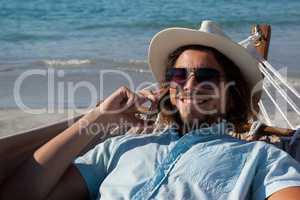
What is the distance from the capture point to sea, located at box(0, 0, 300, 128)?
606 centimetres

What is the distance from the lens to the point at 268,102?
5.29 m

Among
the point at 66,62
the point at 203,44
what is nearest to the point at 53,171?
the point at 203,44

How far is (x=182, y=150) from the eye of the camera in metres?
1.83

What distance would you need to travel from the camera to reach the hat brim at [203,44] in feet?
6.25

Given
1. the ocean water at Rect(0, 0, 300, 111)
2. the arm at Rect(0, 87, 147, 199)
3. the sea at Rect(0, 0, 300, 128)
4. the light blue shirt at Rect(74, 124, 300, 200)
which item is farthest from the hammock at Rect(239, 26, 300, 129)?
the ocean water at Rect(0, 0, 300, 111)

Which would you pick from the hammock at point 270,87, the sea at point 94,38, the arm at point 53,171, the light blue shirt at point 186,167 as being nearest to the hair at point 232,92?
the light blue shirt at point 186,167

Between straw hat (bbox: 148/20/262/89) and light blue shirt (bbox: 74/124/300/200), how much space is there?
228mm

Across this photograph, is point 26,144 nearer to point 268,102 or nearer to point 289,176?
point 289,176

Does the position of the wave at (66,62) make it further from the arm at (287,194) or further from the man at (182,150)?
the arm at (287,194)

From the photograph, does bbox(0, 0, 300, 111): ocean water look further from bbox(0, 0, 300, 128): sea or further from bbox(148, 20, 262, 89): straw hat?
bbox(148, 20, 262, 89): straw hat

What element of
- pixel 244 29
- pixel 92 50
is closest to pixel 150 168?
pixel 92 50

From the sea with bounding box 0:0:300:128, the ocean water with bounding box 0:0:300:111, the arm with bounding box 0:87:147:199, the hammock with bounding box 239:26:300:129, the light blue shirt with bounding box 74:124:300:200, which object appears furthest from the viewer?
the ocean water with bounding box 0:0:300:111

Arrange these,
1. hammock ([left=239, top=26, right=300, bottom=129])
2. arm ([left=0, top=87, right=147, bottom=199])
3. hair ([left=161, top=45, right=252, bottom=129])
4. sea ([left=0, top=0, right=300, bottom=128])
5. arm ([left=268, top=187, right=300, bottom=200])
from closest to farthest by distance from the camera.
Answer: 1. arm ([left=268, top=187, right=300, bottom=200])
2. arm ([left=0, top=87, right=147, bottom=199])
3. hair ([left=161, top=45, right=252, bottom=129])
4. hammock ([left=239, top=26, right=300, bottom=129])
5. sea ([left=0, top=0, right=300, bottom=128])

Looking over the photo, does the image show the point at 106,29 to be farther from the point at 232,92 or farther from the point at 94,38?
the point at 232,92
